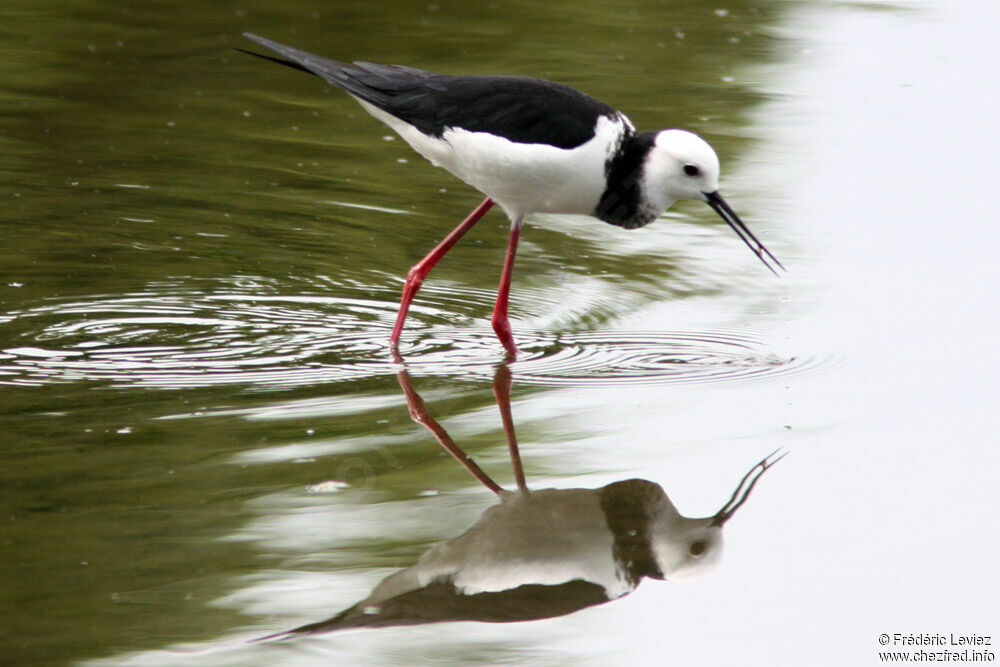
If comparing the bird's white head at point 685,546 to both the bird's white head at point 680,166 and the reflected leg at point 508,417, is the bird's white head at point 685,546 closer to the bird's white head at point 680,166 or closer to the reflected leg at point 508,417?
the reflected leg at point 508,417

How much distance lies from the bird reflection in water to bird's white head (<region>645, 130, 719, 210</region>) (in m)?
1.58

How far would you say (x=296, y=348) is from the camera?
591cm

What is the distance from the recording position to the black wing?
584cm

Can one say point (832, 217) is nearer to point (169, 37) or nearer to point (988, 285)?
point (988, 285)

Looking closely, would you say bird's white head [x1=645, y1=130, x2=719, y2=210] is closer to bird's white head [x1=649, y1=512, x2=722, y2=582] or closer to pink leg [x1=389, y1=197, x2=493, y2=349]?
pink leg [x1=389, y1=197, x2=493, y2=349]

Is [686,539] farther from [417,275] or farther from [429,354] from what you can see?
[417,275]

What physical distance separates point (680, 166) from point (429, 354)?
49.0 inches

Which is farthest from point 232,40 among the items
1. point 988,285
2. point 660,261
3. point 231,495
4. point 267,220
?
point 231,495

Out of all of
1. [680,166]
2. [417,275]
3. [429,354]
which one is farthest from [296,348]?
[680,166]

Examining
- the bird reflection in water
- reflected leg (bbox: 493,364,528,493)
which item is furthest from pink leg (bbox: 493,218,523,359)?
the bird reflection in water

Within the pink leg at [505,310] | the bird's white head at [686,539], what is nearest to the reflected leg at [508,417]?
the pink leg at [505,310]

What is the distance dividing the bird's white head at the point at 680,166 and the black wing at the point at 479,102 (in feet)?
0.80

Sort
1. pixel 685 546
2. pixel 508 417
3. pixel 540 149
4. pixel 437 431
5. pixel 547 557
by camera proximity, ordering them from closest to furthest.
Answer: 1. pixel 547 557
2. pixel 685 546
3. pixel 437 431
4. pixel 508 417
5. pixel 540 149

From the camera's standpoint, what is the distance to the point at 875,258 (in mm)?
7465
